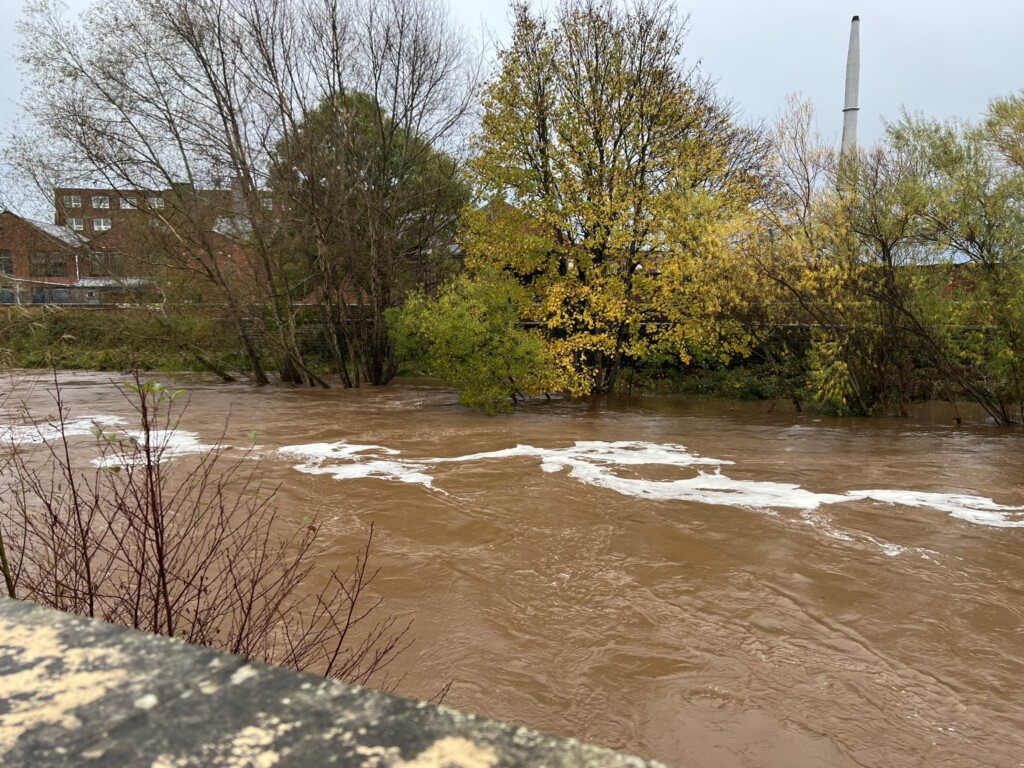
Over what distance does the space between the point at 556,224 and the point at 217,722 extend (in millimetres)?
16896

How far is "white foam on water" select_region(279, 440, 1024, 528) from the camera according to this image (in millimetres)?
8602

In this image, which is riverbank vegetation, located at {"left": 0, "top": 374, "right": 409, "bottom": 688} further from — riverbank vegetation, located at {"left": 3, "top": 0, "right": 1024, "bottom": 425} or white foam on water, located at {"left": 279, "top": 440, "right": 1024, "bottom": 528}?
riverbank vegetation, located at {"left": 3, "top": 0, "right": 1024, "bottom": 425}

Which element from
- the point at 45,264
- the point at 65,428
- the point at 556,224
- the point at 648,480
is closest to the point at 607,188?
the point at 556,224

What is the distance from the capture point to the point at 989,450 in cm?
1227

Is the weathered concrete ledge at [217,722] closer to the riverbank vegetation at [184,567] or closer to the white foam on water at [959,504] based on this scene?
the riverbank vegetation at [184,567]

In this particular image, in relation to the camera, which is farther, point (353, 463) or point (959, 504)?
point (353, 463)

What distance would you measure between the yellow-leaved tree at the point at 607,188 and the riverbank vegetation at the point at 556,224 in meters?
0.06

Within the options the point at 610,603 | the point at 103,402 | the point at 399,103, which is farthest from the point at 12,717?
the point at 399,103

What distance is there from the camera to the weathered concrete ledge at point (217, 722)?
779 mm

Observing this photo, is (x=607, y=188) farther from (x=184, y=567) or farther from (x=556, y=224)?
(x=184, y=567)

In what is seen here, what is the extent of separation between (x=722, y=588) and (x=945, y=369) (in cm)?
1116

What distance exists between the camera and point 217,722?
33.0 inches

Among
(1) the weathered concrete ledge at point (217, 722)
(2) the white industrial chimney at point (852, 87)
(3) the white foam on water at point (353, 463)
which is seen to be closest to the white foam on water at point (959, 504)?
(3) the white foam on water at point (353, 463)

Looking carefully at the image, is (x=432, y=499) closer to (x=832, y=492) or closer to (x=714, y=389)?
(x=832, y=492)
